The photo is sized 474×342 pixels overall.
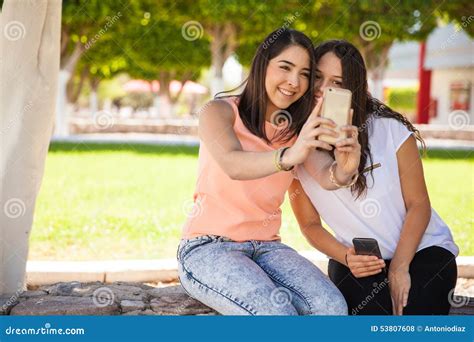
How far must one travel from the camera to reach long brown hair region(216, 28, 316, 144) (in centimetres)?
352

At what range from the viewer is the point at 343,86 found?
3.62m

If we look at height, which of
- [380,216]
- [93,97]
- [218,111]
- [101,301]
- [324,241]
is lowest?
[93,97]

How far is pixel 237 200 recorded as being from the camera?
3.47m

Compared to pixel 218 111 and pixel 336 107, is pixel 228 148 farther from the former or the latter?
pixel 336 107

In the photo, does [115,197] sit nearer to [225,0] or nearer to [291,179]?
[291,179]

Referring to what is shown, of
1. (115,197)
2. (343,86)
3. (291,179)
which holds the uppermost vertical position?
(343,86)

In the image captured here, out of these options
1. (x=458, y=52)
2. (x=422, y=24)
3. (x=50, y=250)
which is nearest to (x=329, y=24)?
(x=422, y=24)

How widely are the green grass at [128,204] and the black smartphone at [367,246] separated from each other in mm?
3303

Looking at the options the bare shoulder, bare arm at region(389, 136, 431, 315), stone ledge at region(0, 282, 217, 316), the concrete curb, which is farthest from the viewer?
the concrete curb

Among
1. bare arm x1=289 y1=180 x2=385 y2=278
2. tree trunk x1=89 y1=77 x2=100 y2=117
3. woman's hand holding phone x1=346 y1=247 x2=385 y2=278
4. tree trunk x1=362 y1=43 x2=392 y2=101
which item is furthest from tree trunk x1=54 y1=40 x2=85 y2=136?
woman's hand holding phone x1=346 y1=247 x2=385 y2=278

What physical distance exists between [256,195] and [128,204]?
235 inches

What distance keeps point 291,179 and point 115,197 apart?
256 inches

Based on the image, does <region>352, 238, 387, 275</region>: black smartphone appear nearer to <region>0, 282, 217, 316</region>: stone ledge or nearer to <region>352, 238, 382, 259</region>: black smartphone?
<region>352, 238, 382, 259</region>: black smartphone

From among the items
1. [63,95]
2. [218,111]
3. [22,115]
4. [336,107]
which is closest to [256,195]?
[218,111]
